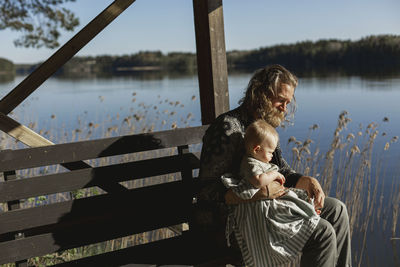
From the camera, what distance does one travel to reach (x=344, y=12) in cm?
3388

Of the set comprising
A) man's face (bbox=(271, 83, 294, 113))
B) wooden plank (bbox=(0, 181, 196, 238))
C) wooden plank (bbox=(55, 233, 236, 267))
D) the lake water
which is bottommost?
the lake water

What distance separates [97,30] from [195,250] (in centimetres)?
133

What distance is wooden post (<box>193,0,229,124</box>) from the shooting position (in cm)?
285

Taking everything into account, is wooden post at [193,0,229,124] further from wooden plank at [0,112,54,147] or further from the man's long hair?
wooden plank at [0,112,54,147]

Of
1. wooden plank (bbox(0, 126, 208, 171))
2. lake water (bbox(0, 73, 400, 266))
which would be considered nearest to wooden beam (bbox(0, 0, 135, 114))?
wooden plank (bbox(0, 126, 208, 171))

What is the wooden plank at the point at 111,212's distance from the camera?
236 cm

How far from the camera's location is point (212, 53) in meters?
2.87

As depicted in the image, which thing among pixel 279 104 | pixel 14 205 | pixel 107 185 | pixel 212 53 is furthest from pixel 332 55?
pixel 14 205

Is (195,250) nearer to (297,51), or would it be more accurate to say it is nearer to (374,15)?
(297,51)

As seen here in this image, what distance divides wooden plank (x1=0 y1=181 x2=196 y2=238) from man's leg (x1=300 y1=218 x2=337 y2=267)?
830 millimetres

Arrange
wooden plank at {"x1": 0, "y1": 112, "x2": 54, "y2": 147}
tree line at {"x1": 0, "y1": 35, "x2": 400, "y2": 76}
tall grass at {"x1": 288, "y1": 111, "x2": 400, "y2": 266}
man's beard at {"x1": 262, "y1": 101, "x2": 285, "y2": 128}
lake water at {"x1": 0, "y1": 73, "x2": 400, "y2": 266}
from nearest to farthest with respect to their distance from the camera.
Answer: man's beard at {"x1": 262, "y1": 101, "x2": 285, "y2": 128}, wooden plank at {"x1": 0, "y1": 112, "x2": 54, "y2": 147}, tall grass at {"x1": 288, "y1": 111, "x2": 400, "y2": 266}, lake water at {"x1": 0, "y1": 73, "x2": 400, "y2": 266}, tree line at {"x1": 0, "y1": 35, "x2": 400, "y2": 76}

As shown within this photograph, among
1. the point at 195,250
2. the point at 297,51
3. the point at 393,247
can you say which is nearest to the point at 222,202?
the point at 195,250

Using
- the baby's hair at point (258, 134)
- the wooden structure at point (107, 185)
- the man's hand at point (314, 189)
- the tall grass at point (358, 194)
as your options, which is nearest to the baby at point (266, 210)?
the baby's hair at point (258, 134)

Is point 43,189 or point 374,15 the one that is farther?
point 374,15
